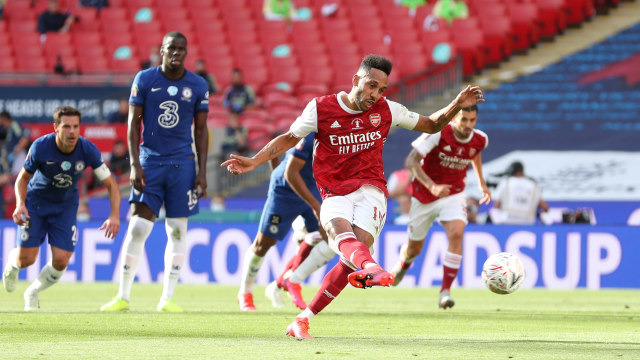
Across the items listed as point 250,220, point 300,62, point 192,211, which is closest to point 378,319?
point 192,211

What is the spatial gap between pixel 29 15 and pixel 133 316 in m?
20.2

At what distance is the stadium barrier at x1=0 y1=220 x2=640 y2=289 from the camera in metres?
16.0

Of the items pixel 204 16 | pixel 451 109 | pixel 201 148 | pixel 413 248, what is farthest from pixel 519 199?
pixel 204 16

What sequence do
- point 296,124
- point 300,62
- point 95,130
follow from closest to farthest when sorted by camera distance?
1. point 296,124
2. point 95,130
3. point 300,62

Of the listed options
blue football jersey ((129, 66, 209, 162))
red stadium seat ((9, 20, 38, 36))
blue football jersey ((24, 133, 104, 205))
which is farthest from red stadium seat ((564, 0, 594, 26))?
blue football jersey ((24, 133, 104, 205))

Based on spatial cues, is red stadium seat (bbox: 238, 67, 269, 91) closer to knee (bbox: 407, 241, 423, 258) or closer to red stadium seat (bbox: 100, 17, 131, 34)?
red stadium seat (bbox: 100, 17, 131, 34)

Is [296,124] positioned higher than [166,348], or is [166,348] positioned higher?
[296,124]

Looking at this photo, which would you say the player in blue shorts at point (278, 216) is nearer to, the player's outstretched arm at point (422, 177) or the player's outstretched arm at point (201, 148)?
the player's outstretched arm at point (201, 148)

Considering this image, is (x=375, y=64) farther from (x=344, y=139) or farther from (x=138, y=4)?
(x=138, y=4)

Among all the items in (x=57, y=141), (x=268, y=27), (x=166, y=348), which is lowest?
(x=166, y=348)

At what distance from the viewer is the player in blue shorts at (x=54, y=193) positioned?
10.0 metres

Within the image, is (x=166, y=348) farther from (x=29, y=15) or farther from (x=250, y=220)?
(x=29, y=15)

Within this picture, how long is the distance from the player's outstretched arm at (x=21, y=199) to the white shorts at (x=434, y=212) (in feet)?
13.2

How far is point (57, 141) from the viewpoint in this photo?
33.4 feet
